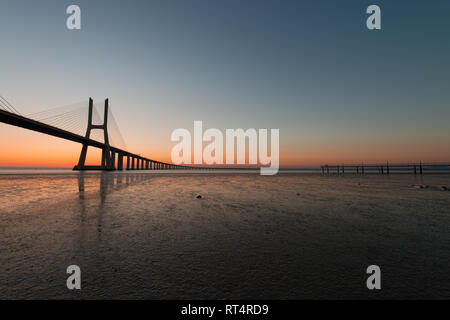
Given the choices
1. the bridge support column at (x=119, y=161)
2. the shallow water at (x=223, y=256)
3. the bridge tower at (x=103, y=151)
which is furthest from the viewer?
the bridge support column at (x=119, y=161)

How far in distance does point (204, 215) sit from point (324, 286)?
3.92 m

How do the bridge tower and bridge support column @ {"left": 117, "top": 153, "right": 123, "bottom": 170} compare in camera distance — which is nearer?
the bridge tower

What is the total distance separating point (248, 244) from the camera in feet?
11.2

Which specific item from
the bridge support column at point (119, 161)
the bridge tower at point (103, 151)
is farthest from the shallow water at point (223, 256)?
the bridge support column at point (119, 161)

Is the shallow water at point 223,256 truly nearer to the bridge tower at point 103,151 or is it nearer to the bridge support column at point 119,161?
the bridge tower at point 103,151

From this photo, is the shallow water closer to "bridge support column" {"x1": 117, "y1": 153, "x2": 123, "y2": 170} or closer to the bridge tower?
the bridge tower

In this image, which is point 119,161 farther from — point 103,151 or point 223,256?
point 223,256

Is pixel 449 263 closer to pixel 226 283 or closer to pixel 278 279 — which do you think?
pixel 278 279

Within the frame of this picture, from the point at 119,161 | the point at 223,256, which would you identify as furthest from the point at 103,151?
the point at 223,256

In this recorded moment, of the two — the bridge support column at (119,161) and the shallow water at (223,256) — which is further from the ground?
the bridge support column at (119,161)

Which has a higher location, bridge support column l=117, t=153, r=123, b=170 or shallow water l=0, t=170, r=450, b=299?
bridge support column l=117, t=153, r=123, b=170

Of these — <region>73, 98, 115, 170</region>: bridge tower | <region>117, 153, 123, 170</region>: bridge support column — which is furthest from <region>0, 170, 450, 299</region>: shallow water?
<region>117, 153, 123, 170</region>: bridge support column

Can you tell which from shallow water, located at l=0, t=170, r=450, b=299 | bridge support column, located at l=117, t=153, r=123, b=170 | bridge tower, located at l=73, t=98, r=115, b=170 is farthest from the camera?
bridge support column, located at l=117, t=153, r=123, b=170
